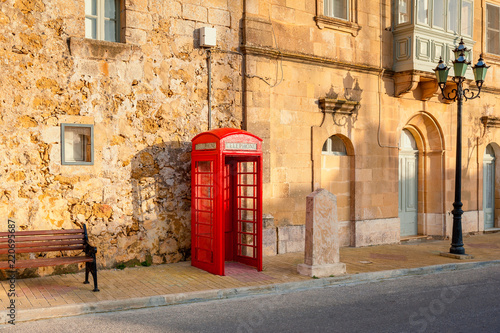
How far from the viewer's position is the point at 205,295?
26.1ft

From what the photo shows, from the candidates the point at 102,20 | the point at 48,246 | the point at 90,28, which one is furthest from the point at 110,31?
the point at 48,246

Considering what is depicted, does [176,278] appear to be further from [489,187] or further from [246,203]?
[489,187]

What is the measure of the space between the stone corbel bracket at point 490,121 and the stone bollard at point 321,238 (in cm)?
947

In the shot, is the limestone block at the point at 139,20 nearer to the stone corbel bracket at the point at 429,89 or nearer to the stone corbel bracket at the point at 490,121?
the stone corbel bracket at the point at 429,89

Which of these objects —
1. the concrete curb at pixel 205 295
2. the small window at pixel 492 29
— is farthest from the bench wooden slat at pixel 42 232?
the small window at pixel 492 29

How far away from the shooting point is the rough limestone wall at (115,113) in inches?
346

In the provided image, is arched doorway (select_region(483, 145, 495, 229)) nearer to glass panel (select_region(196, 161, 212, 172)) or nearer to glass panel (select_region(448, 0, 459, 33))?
glass panel (select_region(448, 0, 459, 33))

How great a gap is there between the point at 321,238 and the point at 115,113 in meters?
4.40

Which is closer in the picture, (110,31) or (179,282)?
(179,282)

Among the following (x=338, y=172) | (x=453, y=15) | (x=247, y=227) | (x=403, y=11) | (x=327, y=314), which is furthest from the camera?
(x=453, y=15)

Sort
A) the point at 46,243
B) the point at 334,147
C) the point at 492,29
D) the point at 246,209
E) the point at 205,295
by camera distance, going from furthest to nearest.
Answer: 1. the point at 492,29
2. the point at 334,147
3. the point at 246,209
4. the point at 46,243
5. the point at 205,295

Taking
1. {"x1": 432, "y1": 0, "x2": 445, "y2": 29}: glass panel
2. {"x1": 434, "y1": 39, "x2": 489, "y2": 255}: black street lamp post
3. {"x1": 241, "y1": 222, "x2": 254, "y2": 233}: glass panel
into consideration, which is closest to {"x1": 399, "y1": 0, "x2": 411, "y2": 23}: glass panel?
{"x1": 432, "y1": 0, "x2": 445, "y2": 29}: glass panel

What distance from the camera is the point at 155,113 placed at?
10.2 m

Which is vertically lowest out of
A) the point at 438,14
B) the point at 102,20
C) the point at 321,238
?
the point at 321,238
